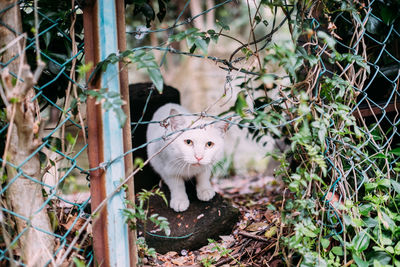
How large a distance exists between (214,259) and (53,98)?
118 cm

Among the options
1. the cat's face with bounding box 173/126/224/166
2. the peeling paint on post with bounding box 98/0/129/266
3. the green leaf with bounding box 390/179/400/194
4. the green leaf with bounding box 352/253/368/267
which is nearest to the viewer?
the peeling paint on post with bounding box 98/0/129/266

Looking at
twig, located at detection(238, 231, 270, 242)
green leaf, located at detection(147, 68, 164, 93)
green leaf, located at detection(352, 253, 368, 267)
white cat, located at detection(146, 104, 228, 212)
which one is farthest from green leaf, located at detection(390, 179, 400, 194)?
green leaf, located at detection(147, 68, 164, 93)

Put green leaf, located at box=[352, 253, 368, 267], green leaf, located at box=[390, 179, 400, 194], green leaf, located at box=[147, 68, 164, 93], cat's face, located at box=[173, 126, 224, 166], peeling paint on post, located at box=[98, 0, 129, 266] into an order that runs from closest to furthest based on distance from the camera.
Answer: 1. green leaf, located at box=[147, 68, 164, 93]
2. peeling paint on post, located at box=[98, 0, 129, 266]
3. green leaf, located at box=[352, 253, 368, 267]
4. green leaf, located at box=[390, 179, 400, 194]
5. cat's face, located at box=[173, 126, 224, 166]

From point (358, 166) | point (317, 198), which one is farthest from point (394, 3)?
point (317, 198)

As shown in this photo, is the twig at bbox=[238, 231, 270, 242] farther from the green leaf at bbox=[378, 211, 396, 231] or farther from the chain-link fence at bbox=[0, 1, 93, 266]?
the chain-link fence at bbox=[0, 1, 93, 266]

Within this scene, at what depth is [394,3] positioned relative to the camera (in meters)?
1.88

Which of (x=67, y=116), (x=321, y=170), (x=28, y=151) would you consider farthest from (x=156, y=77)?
(x=321, y=170)

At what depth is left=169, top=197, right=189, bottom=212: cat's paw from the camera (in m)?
2.24

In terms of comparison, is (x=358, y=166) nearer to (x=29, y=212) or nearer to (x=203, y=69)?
(x=29, y=212)

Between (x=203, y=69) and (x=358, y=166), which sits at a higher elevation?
(x=203, y=69)

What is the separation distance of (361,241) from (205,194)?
40.2 inches

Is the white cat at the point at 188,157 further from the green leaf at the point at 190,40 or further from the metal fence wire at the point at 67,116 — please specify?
the green leaf at the point at 190,40

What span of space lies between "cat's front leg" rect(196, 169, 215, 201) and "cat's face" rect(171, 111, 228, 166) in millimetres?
123

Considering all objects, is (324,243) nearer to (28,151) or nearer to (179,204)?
(179,204)
